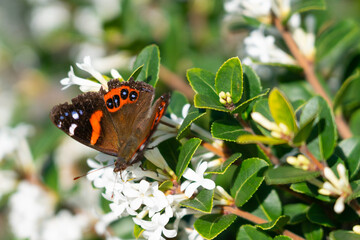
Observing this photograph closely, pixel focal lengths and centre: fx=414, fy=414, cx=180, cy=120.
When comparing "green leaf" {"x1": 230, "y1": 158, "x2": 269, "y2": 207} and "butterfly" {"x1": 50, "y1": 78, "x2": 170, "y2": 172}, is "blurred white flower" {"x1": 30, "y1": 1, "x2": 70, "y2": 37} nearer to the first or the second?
"butterfly" {"x1": 50, "y1": 78, "x2": 170, "y2": 172}

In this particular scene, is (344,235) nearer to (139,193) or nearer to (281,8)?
(139,193)

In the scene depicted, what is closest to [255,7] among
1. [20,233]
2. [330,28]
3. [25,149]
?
[330,28]

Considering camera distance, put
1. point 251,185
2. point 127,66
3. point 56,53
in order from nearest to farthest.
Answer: point 251,185 → point 127,66 → point 56,53

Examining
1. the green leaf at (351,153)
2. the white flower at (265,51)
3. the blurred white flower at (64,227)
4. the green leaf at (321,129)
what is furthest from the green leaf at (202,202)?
the blurred white flower at (64,227)

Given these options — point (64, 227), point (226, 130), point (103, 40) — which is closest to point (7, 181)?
point (64, 227)

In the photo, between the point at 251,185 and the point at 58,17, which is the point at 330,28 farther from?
the point at 58,17

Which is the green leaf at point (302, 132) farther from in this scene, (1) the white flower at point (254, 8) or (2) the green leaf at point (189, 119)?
(1) the white flower at point (254, 8)

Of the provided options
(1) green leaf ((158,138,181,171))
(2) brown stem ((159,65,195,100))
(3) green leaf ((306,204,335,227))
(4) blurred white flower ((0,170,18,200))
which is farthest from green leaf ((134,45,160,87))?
(4) blurred white flower ((0,170,18,200))
